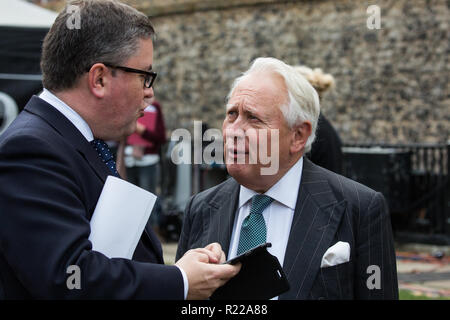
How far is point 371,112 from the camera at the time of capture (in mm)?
12734

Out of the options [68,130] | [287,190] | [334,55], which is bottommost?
[287,190]

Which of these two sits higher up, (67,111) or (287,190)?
(67,111)

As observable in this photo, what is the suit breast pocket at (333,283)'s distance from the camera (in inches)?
92.5

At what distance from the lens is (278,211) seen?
262cm

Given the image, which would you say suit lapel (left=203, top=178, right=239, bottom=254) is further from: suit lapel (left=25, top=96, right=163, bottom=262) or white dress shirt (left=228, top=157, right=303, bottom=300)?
suit lapel (left=25, top=96, right=163, bottom=262)

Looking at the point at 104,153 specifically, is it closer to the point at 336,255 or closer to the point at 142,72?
the point at 142,72

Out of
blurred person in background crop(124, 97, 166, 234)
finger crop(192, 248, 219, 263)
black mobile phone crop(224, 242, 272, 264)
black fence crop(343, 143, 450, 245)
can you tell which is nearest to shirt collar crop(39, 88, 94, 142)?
finger crop(192, 248, 219, 263)

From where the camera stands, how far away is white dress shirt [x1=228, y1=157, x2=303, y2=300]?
2.55 meters

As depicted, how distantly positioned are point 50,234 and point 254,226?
1.05 metres

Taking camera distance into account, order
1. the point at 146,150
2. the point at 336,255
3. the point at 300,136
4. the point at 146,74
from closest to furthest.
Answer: the point at 146,74
the point at 336,255
the point at 300,136
the point at 146,150

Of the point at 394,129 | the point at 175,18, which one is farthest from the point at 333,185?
the point at 175,18

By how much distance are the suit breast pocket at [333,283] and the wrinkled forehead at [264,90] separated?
0.73 metres

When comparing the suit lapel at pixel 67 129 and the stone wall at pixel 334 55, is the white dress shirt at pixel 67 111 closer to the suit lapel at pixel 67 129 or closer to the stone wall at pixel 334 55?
the suit lapel at pixel 67 129

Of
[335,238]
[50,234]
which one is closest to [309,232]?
[335,238]
